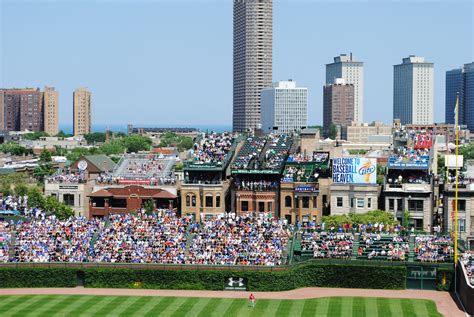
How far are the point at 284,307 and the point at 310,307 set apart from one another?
7.04 feet

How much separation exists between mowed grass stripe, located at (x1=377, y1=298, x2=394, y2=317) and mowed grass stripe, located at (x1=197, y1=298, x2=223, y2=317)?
527 inches

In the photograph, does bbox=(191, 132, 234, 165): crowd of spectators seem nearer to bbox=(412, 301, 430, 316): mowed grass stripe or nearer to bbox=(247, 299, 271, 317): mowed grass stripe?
bbox=(247, 299, 271, 317): mowed grass stripe

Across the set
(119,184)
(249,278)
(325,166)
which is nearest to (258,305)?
(249,278)

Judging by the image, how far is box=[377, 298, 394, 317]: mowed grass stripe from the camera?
Result: 7388cm

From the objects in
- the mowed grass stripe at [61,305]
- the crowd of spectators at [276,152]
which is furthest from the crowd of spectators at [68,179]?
the mowed grass stripe at [61,305]

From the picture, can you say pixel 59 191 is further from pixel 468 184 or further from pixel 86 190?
pixel 468 184

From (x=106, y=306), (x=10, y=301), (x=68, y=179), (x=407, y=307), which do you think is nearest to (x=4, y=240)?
(x=10, y=301)

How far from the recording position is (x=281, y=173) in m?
106

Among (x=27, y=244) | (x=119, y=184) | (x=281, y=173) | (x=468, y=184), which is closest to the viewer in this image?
(x=27, y=244)

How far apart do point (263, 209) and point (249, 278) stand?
76.6ft

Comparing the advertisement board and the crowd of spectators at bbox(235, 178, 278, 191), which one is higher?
the advertisement board

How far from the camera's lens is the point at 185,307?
77.2m

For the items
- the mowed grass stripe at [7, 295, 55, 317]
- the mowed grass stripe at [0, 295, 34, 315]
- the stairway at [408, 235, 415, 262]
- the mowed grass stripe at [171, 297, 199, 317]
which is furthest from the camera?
the stairway at [408, 235, 415, 262]

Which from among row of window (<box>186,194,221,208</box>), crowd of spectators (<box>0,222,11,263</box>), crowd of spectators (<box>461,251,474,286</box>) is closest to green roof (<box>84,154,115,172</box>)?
row of window (<box>186,194,221,208</box>)
